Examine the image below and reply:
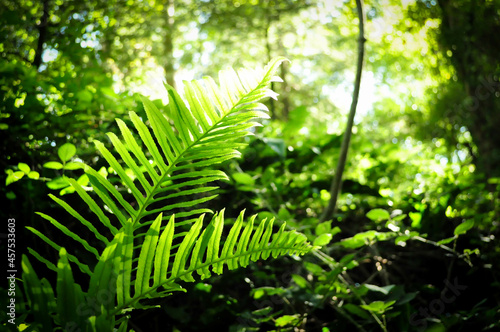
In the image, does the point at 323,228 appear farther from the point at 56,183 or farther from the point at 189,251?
the point at 56,183

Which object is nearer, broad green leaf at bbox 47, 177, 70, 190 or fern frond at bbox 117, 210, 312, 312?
fern frond at bbox 117, 210, 312, 312

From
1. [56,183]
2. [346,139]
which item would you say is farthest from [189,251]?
[346,139]

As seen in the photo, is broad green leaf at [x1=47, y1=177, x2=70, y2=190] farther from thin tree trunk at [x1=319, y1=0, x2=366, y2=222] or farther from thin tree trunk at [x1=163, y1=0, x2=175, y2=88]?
thin tree trunk at [x1=163, y1=0, x2=175, y2=88]

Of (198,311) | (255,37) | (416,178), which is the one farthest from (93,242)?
(255,37)

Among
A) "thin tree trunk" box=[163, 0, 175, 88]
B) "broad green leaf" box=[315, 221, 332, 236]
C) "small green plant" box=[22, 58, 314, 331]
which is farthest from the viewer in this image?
"thin tree trunk" box=[163, 0, 175, 88]

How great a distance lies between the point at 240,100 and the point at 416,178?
1.54 meters

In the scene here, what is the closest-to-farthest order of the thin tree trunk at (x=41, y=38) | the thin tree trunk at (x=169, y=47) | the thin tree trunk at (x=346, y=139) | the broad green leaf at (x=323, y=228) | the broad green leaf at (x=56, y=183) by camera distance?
the broad green leaf at (x=56, y=183) < the broad green leaf at (x=323, y=228) < the thin tree trunk at (x=346, y=139) < the thin tree trunk at (x=41, y=38) < the thin tree trunk at (x=169, y=47)

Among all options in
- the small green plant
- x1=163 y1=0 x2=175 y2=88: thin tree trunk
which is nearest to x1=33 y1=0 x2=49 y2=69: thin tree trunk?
the small green plant

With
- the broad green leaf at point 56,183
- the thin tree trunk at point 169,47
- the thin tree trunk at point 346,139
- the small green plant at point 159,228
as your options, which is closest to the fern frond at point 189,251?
the small green plant at point 159,228

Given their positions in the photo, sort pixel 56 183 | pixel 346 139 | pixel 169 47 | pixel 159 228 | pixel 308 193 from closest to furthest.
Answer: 1. pixel 159 228
2. pixel 56 183
3. pixel 346 139
4. pixel 308 193
5. pixel 169 47

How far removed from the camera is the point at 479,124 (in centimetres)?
448

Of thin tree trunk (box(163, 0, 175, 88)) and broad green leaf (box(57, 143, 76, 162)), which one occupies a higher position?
thin tree trunk (box(163, 0, 175, 88))

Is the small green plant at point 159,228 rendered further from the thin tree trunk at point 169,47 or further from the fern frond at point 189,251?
the thin tree trunk at point 169,47

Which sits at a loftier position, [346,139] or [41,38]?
[41,38]
